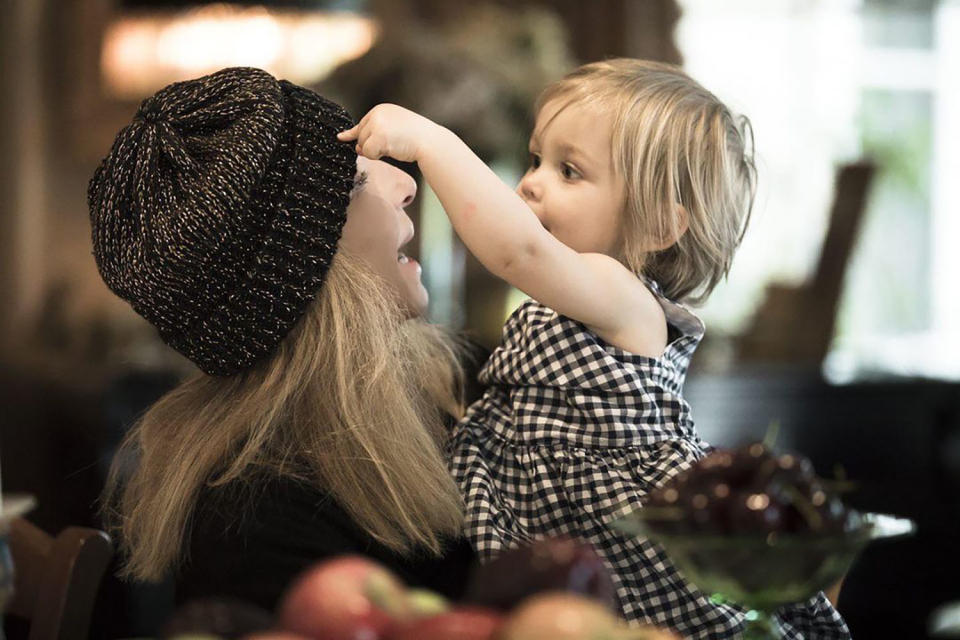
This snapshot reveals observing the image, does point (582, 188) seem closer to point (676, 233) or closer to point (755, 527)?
point (676, 233)

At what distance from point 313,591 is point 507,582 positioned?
0.43 feet

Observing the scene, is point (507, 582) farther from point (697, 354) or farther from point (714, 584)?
point (697, 354)

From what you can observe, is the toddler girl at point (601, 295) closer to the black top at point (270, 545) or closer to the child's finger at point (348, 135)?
the child's finger at point (348, 135)

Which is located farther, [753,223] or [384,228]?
[753,223]

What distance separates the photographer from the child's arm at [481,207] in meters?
1.30

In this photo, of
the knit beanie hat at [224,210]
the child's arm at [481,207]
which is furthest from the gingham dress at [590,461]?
the knit beanie hat at [224,210]

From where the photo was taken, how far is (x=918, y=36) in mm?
6430

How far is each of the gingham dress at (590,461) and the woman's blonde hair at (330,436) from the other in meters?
0.09

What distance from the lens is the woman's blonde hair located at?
4.51 feet

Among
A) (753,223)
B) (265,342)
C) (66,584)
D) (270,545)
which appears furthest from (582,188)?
(753,223)

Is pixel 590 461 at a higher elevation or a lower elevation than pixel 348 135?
lower

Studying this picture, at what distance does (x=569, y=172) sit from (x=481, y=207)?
389mm

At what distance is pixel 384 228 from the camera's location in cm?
152

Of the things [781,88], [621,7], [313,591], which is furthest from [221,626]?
[781,88]
